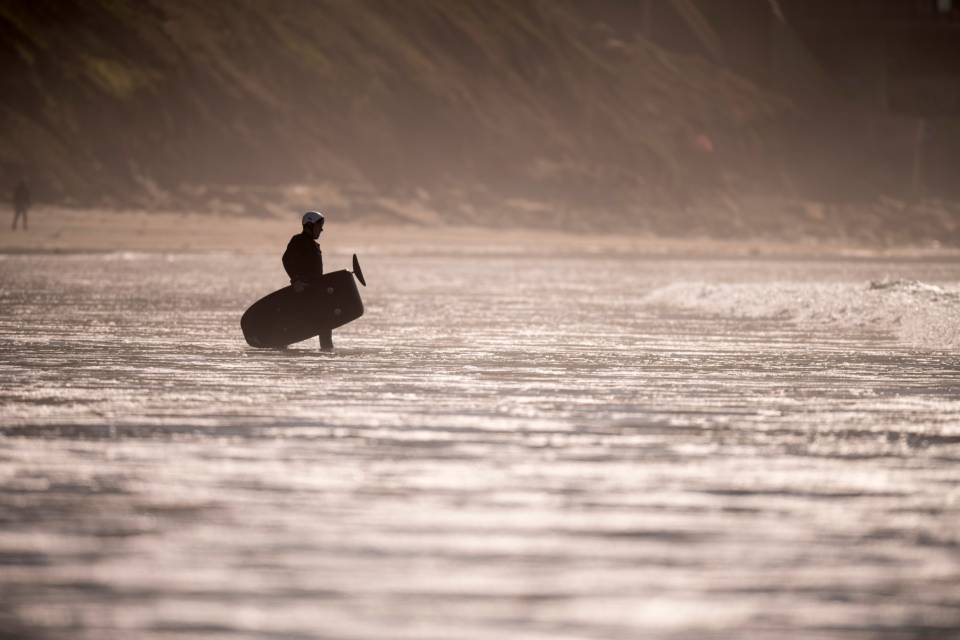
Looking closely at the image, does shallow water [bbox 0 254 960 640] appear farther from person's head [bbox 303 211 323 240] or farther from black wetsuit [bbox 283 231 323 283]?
person's head [bbox 303 211 323 240]

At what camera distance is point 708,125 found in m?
138

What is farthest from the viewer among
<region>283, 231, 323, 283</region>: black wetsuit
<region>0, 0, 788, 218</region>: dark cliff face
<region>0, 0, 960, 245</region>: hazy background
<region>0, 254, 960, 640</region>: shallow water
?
<region>0, 0, 788, 218</region>: dark cliff face

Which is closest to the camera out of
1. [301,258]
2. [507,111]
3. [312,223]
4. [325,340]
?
[312,223]

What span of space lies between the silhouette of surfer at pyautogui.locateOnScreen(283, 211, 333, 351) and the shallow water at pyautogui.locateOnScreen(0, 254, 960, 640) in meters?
0.72

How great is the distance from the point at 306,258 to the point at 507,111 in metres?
116

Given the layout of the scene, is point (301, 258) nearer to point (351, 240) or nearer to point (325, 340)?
point (325, 340)

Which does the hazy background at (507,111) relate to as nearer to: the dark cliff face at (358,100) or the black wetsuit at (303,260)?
the dark cliff face at (358,100)

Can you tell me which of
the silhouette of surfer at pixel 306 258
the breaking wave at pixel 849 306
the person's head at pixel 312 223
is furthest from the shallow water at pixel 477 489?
the breaking wave at pixel 849 306

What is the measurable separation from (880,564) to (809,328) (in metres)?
14.8

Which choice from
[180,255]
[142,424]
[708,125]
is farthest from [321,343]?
[708,125]

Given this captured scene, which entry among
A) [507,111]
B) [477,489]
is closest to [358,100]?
[507,111]

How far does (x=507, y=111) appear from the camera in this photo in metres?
132

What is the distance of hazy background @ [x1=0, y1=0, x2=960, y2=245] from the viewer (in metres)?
111

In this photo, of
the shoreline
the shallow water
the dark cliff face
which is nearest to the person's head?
the shallow water
